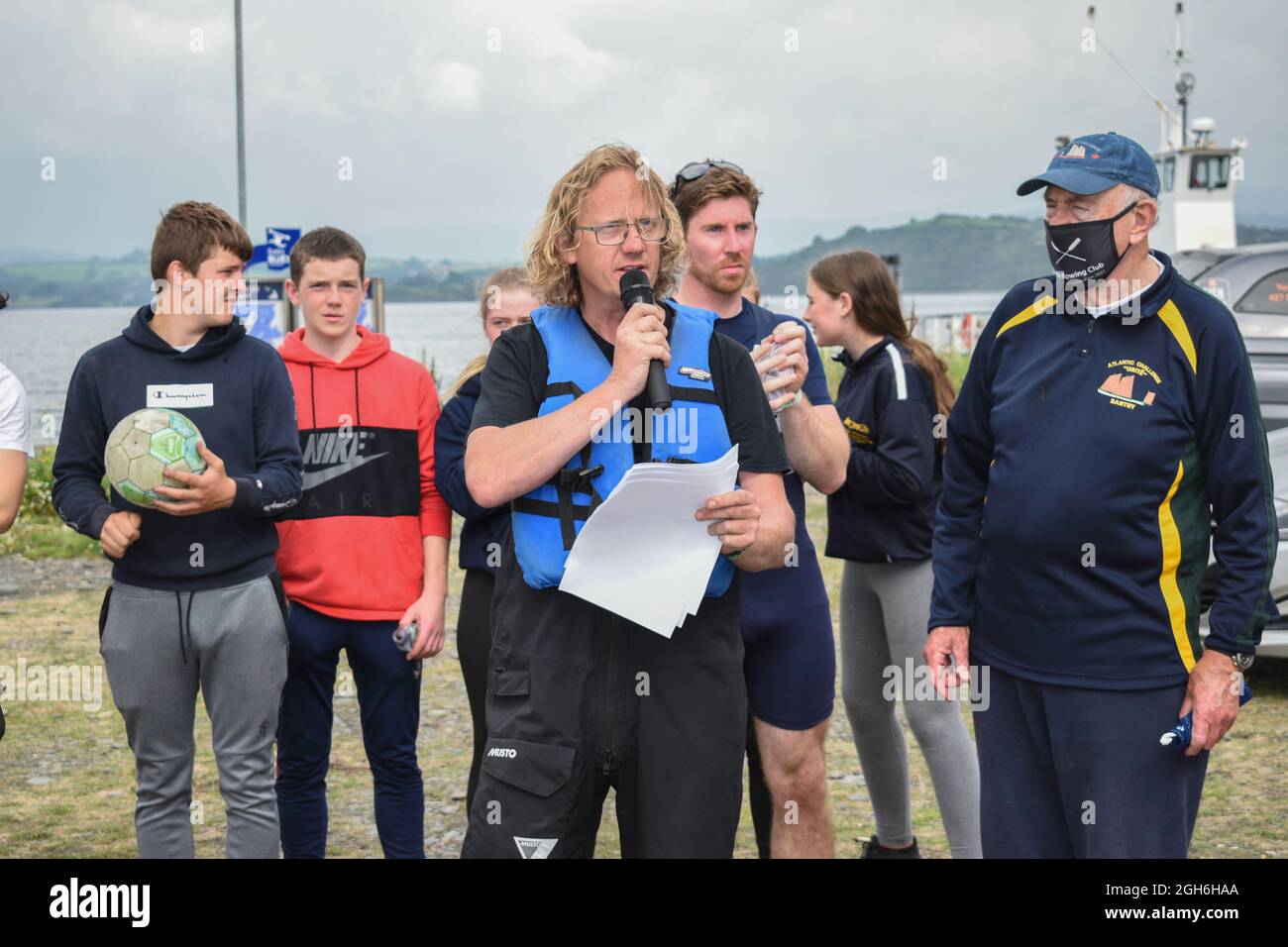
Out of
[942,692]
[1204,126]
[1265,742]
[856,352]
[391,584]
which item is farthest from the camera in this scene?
[1204,126]

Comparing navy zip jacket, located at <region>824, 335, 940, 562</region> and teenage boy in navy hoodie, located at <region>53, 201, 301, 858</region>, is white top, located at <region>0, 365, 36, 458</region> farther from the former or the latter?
navy zip jacket, located at <region>824, 335, 940, 562</region>

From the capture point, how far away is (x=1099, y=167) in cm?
309

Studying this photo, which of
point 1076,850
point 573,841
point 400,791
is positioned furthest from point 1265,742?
point 573,841

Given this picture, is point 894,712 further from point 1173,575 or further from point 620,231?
point 620,231

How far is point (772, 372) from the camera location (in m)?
3.40

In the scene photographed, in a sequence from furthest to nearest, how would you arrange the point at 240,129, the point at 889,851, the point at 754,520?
the point at 240,129 < the point at 889,851 < the point at 754,520

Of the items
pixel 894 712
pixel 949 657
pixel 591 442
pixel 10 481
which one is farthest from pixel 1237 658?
pixel 10 481

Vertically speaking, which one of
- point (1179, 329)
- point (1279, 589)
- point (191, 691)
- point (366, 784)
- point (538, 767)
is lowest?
point (366, 784)

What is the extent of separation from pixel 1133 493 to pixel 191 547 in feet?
8.52

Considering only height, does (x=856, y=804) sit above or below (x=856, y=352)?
below

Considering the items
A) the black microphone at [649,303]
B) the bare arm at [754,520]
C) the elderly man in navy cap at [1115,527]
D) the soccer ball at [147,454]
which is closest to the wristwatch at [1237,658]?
the elderly man in navy cap at [1115,527]

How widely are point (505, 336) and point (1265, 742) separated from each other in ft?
17.2

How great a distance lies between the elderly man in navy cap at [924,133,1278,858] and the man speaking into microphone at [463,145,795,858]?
67 centimetres

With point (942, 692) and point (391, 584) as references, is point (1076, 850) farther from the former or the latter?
point (391, 584)
